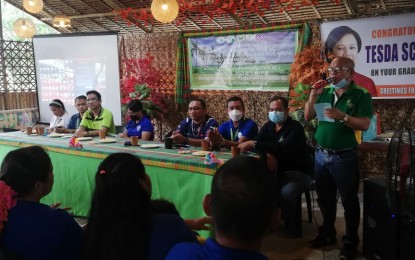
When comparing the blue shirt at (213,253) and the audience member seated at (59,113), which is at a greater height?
the audience member seated at (59,113)

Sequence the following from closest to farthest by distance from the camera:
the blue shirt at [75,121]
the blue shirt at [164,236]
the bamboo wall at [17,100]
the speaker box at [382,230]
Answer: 1. the blue shirt at [164,236]
2. the speaker box at [382,230]
3. the blue shirt at [75,121]
4. the bamboo wall at [17,100]

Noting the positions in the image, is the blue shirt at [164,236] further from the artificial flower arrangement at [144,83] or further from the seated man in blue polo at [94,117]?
the artificial flower arrangement at [144,83]

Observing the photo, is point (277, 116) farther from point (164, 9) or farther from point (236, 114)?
point (164, 9)

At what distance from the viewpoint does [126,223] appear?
4.02 feet

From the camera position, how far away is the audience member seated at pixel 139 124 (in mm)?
4078

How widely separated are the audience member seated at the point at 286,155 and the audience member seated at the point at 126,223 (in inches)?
66.4

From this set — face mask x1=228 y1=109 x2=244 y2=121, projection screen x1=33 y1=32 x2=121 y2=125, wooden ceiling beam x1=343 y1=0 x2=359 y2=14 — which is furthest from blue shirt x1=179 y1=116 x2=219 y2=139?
wooden ceiling beam x1=343 y1=0 x2=359 y2=14

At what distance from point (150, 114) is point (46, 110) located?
6.45 ft

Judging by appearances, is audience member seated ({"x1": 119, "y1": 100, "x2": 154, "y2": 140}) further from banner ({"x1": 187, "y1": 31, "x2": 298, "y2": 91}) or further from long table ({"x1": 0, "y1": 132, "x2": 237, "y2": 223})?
banner ({"x1": 187, "y1": 31, "x2": 298, "y2": 91})

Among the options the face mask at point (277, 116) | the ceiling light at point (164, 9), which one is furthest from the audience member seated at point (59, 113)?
the face mask at point (277, 116)

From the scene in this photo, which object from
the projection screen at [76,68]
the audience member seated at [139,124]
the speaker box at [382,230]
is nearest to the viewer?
the speaker box at [382,230]

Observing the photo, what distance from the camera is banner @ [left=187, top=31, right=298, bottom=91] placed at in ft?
16.4

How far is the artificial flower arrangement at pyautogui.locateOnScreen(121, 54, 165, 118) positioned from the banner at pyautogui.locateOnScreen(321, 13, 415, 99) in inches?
110

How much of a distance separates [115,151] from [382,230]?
2.10 m
